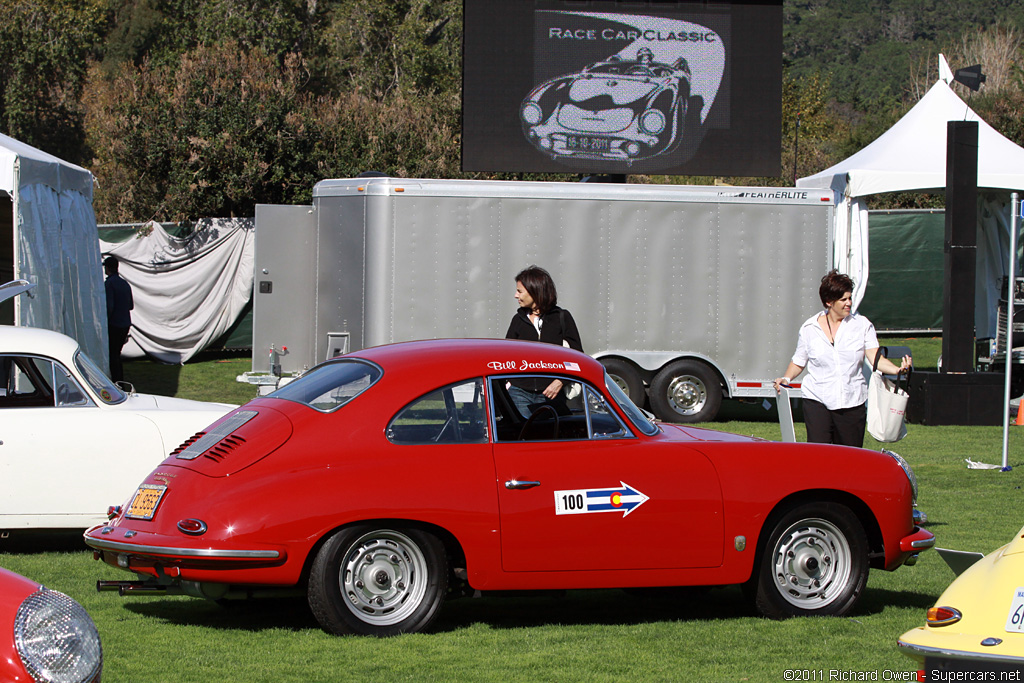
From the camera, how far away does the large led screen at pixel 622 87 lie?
1673 centimetres

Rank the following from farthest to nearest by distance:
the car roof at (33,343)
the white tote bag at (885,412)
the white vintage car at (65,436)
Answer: the white tote bag at (885,412) → the car roof at (33,343) → the white vintage car at (65,436)

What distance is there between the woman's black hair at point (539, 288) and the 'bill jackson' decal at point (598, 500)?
8.15 feet

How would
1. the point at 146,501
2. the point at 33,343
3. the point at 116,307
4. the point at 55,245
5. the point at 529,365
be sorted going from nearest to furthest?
1. the point at 146,501
2. the point at 529,365
3. the point at 33,343
4. the point at 55,245
5. the point at 116,307

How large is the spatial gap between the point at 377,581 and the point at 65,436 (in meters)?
2.79

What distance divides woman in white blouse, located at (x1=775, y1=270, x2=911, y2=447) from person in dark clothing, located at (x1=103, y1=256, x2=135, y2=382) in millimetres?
11467

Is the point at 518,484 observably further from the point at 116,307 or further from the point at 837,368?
the point at 116,307

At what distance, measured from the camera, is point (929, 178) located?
16859 millimetres

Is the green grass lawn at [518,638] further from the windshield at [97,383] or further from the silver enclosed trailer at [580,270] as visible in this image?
the silver enclosed trailer at [580,270]

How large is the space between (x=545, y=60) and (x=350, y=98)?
Answer: 46.6 feet

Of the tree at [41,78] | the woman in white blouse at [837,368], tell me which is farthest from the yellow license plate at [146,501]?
the tree at [41,78]

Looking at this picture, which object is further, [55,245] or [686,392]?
[686,392]

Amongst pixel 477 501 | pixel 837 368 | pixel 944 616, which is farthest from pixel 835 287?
pixel 944 616

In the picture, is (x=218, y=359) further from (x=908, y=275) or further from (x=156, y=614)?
(x=156, y=614)

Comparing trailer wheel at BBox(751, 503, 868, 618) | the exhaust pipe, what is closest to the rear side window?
the exhaust pipe
